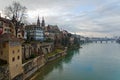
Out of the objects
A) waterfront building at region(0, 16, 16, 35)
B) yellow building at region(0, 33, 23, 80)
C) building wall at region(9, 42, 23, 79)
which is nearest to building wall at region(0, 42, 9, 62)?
yellow building at region(0, 33, 23, 80)

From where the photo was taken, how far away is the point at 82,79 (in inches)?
670

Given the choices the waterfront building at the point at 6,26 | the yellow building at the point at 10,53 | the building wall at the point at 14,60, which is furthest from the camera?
the waterfront building at the point at 6,26

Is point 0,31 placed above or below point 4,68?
above

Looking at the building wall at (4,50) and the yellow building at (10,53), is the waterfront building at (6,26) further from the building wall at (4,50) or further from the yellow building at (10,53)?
the building wall at (4,50)

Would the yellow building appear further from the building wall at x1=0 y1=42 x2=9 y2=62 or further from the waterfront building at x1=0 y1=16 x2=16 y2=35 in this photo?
the waterfront building at x1=0 y1=16 x2=16 y2=35

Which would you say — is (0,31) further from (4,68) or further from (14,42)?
(4,68)

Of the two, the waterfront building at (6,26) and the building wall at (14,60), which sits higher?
the waterfront building at (6,26)

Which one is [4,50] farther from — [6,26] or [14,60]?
[6,26]

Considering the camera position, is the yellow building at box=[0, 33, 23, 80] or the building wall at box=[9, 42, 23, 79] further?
the building wall at box=[9, 42, 23, 79]

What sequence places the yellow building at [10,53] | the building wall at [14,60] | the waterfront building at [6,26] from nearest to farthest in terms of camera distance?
the yellow building at [10,53] → the building wall at [14,60] → the waterfront building at [6,26]

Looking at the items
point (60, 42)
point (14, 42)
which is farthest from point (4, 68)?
point (60, 42)

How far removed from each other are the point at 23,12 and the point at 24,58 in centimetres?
662

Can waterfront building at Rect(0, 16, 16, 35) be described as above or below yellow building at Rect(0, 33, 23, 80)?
above

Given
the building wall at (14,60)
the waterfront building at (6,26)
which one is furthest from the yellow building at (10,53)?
the waterfront building at (6,26)
